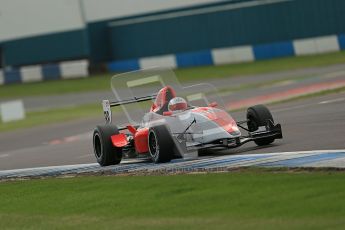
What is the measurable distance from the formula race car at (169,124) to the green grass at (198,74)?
20.2 m

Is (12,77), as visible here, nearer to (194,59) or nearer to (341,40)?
(194,59)

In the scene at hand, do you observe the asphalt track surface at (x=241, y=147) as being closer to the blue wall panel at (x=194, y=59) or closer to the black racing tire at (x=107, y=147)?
the black racing tire at (x=107, y=147)

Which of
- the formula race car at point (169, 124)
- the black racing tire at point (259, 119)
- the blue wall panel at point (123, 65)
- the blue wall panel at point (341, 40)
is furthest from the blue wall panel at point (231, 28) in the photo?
the black racing tire at point (259, 119)

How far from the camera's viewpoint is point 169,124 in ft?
45.3

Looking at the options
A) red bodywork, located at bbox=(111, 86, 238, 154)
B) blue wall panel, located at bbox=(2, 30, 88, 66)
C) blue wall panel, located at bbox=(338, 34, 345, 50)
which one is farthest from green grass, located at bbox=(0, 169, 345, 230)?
blue wall panel, located at bbox=(2, 30, 88, 66)

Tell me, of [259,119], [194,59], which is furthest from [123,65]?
[259,119]

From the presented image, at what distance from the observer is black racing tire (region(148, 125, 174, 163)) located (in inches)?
518

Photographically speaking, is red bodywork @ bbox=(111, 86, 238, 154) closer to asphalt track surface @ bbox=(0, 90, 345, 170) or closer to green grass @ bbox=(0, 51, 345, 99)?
asphalt track surface @ bbox=(0, 90, 345, 170)

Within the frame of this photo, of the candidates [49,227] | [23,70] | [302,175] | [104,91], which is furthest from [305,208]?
[23,70]

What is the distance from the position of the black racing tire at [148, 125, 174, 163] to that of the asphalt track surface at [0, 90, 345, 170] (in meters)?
0.79

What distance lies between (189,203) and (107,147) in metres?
4.90

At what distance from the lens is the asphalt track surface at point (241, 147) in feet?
45.4

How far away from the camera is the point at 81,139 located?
22141mm

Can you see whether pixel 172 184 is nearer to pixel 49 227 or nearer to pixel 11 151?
pixel 49 227
